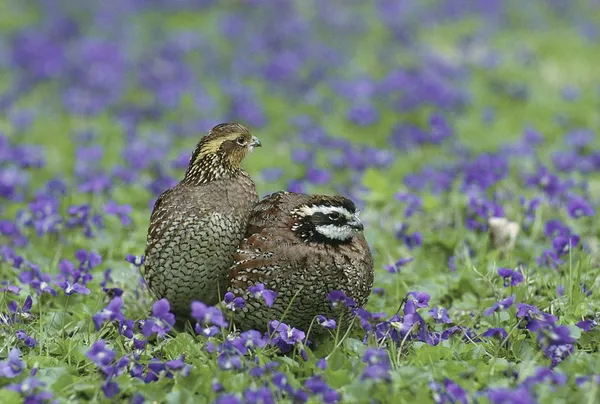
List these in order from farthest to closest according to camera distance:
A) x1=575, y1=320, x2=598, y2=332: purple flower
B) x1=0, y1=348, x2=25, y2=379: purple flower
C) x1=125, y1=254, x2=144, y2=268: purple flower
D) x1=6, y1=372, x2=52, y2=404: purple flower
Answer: x1=125, y1=254, x2=144, y2=268: purple flower, x1=575, y1=320, x2=598, y2=332: purple flower, x1=0, y1=348, x2=25, y2=379: purple flower, x1=6, y1=372, x2=52, y2=404: purple flower

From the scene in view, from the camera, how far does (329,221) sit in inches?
205

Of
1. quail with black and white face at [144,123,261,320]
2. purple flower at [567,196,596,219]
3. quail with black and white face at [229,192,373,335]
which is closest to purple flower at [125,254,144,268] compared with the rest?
quail with black and white face at [144,123,261,320]

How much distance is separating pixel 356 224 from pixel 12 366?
1.96m

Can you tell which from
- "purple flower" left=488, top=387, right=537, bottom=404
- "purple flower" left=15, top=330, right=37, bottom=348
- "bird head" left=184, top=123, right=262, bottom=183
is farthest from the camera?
"bird head" left=184, top=123, right=262, bottom=183

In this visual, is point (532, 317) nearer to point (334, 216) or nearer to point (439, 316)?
point (439, 316)

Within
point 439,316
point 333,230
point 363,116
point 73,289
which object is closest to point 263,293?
point 333,230

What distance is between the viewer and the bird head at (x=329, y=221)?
5.20m

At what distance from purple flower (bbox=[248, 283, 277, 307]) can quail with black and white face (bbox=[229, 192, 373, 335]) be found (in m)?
0.19

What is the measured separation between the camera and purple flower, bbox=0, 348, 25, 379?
15.1ft

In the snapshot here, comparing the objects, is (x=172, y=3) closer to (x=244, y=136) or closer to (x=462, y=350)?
(x=244, y=136)

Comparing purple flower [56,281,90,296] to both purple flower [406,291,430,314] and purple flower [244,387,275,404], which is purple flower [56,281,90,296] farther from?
purple flower [406,291,430,314]

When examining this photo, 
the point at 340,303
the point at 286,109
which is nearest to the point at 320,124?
the point at 286,109

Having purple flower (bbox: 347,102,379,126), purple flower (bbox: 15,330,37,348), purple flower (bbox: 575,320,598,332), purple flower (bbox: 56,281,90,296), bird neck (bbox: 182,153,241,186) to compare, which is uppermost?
bird neck (bbox: 182,153,241,186)

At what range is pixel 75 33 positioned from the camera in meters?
14.3
